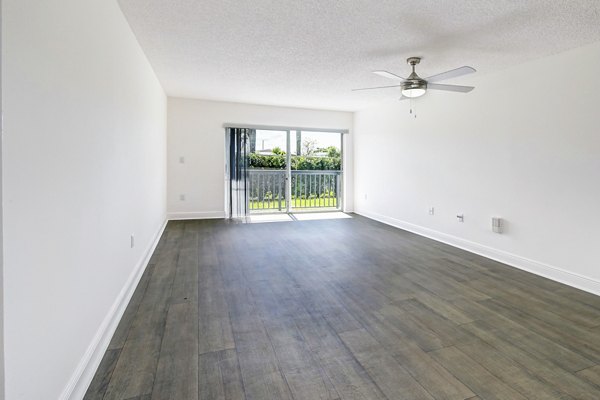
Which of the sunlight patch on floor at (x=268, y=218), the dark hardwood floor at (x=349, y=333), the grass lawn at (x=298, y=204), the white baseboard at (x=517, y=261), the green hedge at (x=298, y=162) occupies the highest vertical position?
the green hedge at (x=298, y=162)

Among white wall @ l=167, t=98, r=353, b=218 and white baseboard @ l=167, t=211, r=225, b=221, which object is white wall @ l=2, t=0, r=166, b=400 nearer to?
white wall @ l=167, t=98, r=353, b=218

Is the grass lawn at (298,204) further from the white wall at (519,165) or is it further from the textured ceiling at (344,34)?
the textured ceiling at (344,34)

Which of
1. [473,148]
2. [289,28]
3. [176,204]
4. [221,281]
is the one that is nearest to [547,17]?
[473,148]

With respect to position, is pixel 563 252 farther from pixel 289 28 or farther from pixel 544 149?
pixel 289 28

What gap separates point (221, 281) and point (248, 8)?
2.28 meters

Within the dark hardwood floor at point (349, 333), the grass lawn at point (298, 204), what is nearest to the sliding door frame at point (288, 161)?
the grass lawn at point (298, 204)

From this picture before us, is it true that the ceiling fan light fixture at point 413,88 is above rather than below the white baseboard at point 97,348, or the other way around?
above

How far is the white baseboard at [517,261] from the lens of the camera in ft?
9.26

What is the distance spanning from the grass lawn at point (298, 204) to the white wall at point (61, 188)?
13.7 ft

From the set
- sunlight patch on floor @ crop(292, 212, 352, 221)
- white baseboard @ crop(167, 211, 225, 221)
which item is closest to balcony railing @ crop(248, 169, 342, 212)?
sunlight patch on floor @ crop(292, 212, 352, 221)

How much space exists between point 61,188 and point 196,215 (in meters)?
4.70

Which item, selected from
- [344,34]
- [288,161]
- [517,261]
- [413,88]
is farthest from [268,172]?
[517,261]

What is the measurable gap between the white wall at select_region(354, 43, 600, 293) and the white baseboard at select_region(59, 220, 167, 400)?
150 inches

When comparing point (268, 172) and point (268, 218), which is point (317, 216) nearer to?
point (268, 218)
